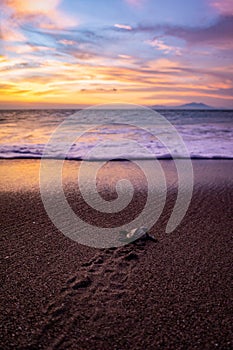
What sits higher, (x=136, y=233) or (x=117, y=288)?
(x=136, y=233)

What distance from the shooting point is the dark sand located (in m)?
1.76

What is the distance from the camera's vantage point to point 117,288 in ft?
7.23

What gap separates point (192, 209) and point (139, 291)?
6.46ft

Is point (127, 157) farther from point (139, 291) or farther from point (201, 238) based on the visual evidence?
point (139, 291)

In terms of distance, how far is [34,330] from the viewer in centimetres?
179

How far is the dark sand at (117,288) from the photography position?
1764mm

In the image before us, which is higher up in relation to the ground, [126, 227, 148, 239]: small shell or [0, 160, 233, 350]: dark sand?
[126, 227, 148, 239]: small shell

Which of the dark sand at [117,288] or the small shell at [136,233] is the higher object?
the small shell at [136,233]

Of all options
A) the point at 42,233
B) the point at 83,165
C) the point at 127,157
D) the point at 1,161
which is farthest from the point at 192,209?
the point at 1,161

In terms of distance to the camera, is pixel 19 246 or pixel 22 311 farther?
pixel 19 246

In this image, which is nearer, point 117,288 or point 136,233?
point 117,288

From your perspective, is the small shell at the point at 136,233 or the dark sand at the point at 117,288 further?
the small shell at the point at 136,233

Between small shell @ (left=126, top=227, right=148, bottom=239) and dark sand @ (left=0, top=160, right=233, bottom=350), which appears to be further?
small shell @ (left=126, top=227, right=148, bottom=239)

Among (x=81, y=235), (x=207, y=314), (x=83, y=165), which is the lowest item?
(x=207, y=314)
